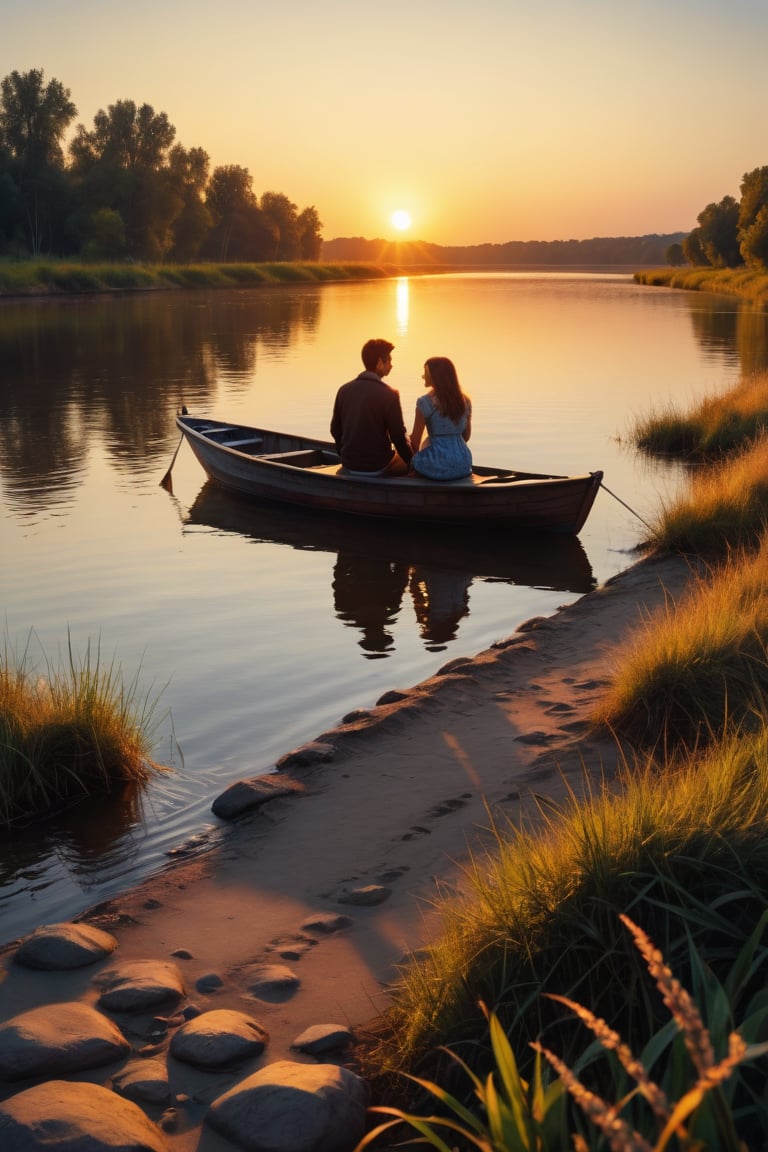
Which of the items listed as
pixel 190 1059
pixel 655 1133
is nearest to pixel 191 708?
pixel 190 1059

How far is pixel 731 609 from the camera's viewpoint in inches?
271

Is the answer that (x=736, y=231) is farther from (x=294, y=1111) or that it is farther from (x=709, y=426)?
(x=294, y=1111)

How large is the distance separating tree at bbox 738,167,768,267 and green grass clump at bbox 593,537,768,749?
7516 centimetres

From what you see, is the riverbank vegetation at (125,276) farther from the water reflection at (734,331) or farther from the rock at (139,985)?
the rock at (139,985)

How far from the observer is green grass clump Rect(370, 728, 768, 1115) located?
10.7ft

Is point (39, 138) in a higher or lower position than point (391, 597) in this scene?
higher

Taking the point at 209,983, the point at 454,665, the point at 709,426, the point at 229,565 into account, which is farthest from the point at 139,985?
the point at 709,426

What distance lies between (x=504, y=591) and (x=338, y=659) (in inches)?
105

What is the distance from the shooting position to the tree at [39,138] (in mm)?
84375

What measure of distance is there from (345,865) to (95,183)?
298 feet

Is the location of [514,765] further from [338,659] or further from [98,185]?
[98,185]

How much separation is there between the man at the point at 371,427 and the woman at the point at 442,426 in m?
0.38

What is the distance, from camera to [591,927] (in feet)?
11.0

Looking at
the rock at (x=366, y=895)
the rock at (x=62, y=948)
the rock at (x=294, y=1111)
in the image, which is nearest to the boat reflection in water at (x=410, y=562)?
the rock at (x=366, y=895)
